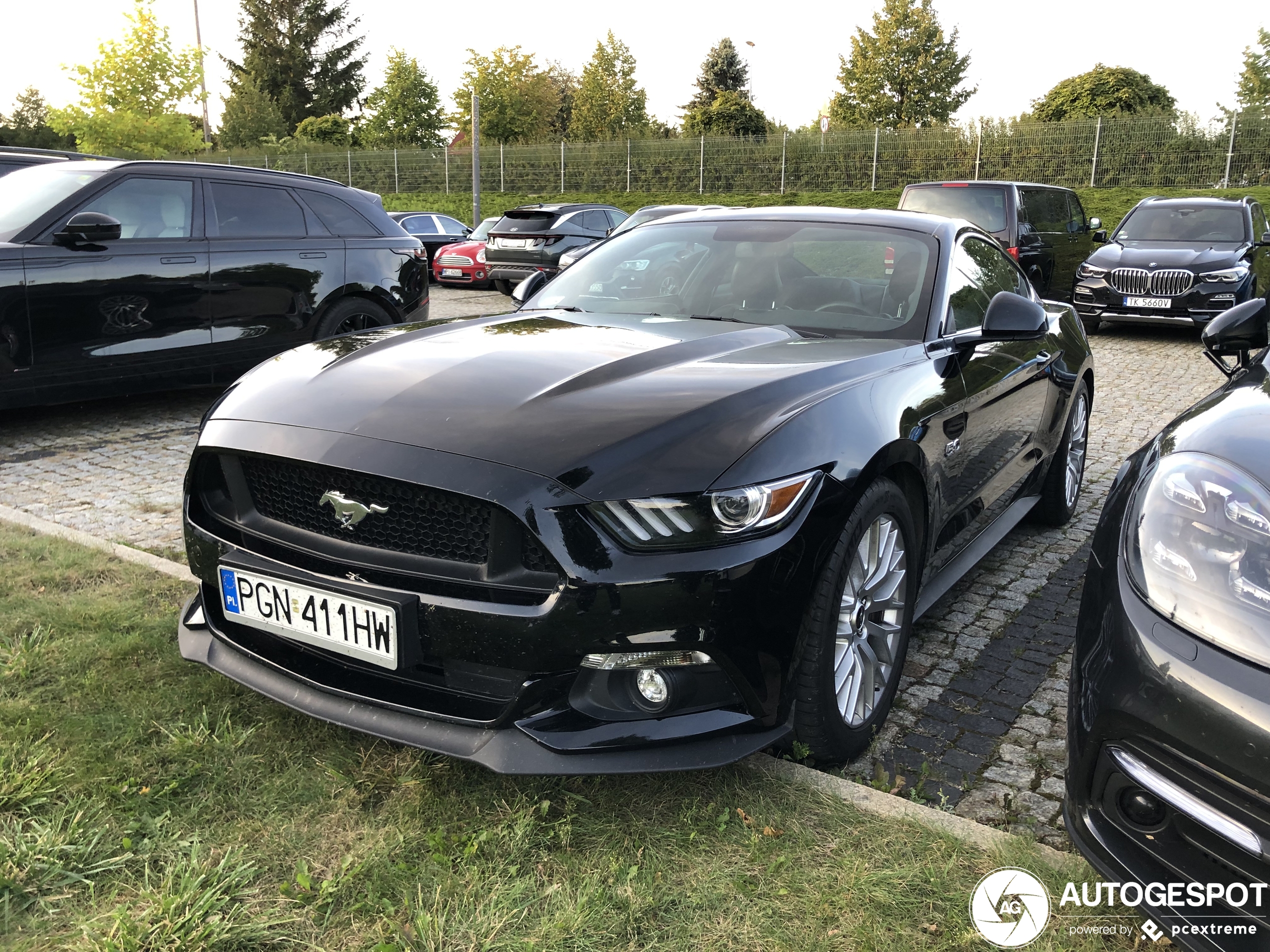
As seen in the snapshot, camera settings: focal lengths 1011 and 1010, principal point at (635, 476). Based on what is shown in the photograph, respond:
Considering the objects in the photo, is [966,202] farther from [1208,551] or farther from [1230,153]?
[1230,153]

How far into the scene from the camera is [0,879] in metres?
2.06

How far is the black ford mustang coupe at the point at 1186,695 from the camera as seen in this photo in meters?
1.64

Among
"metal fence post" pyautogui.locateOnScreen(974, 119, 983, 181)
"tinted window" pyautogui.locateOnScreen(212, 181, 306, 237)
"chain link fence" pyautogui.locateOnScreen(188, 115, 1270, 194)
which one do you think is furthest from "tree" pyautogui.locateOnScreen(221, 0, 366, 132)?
"tinted window" pyautogui.locateOnScreen(212, 181, 306, 237)

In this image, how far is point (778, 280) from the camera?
3.67 m

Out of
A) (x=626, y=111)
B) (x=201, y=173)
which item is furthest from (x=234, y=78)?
(x=201, y=173)

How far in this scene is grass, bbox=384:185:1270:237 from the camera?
78.4 ft

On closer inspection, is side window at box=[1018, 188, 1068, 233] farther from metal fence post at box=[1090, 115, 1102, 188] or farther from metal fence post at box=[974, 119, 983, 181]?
metal fence post at box=[974, 119, 983, 181]

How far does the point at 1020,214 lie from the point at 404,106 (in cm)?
4173

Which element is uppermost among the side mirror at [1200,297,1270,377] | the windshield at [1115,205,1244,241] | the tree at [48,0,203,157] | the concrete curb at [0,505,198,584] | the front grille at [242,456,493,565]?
the tree at [48,0,203,157]

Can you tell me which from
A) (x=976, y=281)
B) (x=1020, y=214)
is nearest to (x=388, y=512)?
(x=976, y=281)

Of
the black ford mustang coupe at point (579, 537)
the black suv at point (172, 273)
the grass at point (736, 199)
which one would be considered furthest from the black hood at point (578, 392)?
the grass at point (736, 199)

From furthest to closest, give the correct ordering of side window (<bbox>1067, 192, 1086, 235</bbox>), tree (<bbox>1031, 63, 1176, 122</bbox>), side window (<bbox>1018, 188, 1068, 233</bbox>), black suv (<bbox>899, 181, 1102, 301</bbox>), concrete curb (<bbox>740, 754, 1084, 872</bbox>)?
tree (<bbox>1031, 63, 1176, 122</bbox>)
side window (<bbox>1067, 192, 1086, 235</bbox>)
side window (<bbox>1018, 188, 1068, 233</bbox>)
black suv (<bbox>899, 181, 1102, 301</bbox>)
concrete curb (<bbox>740, 754, 1084, 872</bbox>)

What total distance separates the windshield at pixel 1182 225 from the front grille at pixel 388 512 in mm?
12636

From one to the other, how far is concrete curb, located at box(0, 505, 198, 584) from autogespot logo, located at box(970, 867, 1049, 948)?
108 inches
